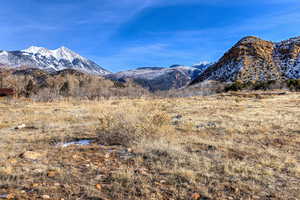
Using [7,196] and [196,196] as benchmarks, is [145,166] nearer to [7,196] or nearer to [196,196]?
[196,196]

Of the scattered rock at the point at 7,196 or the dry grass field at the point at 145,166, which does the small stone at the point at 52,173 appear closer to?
the dry grass field at the point at 145,166

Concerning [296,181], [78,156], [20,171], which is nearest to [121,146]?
[78,156]

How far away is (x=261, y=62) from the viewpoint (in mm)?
96500

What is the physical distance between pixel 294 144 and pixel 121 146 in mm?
6042

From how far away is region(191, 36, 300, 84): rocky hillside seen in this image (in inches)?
3303

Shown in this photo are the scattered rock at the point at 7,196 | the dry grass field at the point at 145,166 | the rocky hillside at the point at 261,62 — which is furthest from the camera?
the rocky hillside at the point at 261,62

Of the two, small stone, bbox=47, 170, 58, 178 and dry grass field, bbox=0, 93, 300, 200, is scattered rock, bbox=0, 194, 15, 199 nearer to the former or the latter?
dry grass field, bbox=0, 93, 300, 200

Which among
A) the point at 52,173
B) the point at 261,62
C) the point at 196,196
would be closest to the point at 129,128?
the point at 52,173

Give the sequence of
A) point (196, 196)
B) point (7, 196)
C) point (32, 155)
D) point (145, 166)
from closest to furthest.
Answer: point (7, 196), point (196, 196), point (145, 166), point (32, 155)

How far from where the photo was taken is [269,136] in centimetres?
854

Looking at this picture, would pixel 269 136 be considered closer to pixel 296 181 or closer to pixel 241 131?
pixel 241 131

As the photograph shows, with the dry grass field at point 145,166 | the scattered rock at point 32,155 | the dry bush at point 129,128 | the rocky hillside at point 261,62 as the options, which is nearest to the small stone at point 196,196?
the dry grass field at point 145,166

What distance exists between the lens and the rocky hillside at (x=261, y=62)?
275ft

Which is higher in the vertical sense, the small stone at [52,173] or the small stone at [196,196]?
the small stone at [52,173]
